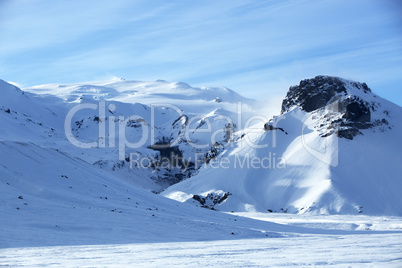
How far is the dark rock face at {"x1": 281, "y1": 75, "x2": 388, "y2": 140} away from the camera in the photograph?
91.8 m

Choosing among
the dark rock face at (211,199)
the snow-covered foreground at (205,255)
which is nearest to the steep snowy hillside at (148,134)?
the dark rock face at (211,199)

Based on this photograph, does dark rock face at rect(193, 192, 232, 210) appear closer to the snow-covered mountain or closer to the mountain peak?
the snow-covered mountain

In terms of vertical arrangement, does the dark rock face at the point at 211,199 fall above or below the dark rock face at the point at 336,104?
below

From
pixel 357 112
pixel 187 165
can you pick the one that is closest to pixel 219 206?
pixel 357 112

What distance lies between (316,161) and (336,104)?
568 inches

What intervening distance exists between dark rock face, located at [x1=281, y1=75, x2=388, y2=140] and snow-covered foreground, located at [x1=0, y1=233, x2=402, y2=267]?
72.8 metres

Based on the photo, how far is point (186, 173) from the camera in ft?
429

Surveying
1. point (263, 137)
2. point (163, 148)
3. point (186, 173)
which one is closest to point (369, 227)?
point (263, 137)

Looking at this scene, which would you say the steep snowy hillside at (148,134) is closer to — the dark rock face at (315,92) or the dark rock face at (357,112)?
the dark rock face at (315,92)

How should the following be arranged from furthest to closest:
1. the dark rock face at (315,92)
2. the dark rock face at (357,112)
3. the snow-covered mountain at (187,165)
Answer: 1. the dark rock face at (315,92)
2. the dark rock face at (357,112)
3. the snow-covered mountain at (187,165)

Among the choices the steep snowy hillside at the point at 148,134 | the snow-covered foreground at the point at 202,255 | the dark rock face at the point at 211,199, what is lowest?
the dark rock face at the point at 211,199

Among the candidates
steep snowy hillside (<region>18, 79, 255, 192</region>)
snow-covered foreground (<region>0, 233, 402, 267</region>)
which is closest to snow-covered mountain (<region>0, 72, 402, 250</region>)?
steep snowy hillside (<region>18, 79, 255, 192</region>)

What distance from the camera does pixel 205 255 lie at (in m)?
19.1

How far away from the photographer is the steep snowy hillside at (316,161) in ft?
256
